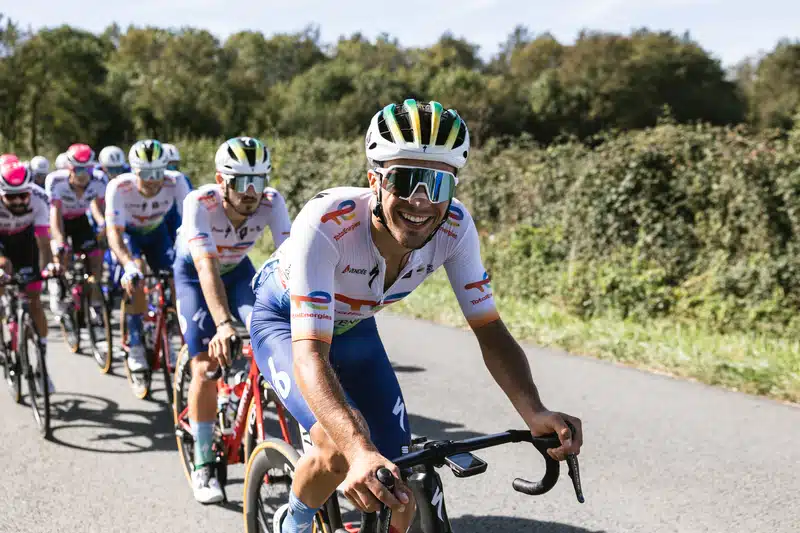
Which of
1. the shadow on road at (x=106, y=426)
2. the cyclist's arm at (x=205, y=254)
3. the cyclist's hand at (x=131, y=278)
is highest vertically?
the cyclist's arm at (x=205, y=254)

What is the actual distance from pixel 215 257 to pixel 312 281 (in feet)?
7.43

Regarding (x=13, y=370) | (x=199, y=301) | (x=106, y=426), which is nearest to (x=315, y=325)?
(x=199, y=301)

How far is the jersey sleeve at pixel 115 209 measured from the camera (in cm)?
744

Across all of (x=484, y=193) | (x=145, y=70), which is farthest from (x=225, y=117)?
(x=484, y=193)

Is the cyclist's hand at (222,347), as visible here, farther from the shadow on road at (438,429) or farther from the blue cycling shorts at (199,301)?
the shadow on road at (438,429)

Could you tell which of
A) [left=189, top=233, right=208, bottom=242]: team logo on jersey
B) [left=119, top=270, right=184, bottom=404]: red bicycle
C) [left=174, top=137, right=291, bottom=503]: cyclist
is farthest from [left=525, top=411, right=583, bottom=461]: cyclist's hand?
[left=119, top=270, right=184, bottom=404]: red bicycle

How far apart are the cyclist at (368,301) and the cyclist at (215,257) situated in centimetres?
115

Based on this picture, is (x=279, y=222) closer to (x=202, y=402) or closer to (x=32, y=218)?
(x=202, y=402)

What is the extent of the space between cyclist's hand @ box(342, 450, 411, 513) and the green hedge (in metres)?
7.93

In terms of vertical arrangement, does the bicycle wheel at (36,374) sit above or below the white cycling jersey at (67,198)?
below

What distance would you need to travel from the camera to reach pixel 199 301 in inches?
201

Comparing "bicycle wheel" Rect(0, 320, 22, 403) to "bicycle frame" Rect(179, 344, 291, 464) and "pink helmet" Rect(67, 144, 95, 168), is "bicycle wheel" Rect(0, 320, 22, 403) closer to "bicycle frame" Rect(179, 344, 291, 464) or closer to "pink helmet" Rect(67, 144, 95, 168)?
"bicycle frame" Rect(179, 344, 291, 464)

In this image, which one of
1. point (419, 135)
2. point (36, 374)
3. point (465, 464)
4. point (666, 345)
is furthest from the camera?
point (666, 345)

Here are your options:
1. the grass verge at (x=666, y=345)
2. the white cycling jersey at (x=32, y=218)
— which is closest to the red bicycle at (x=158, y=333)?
the white cycling jersey at (x=32, y=218)
